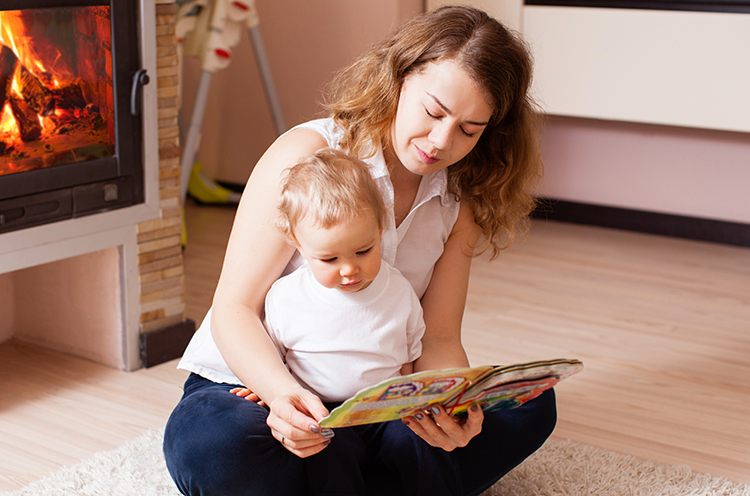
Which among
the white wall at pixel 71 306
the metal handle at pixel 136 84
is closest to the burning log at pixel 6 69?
the metal handle at pixel 136 84

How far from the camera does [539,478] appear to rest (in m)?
1.40

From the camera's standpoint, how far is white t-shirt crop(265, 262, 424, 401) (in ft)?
3.72

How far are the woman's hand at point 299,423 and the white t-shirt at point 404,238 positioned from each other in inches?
7.6

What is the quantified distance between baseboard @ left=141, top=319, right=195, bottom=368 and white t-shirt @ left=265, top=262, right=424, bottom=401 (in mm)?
714

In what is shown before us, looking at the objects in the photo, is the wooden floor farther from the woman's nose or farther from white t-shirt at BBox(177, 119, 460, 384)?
the woman's nose

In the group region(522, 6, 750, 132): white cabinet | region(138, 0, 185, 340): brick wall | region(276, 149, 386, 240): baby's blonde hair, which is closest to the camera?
region(276, 149, 386, 240): baby's blonde hair

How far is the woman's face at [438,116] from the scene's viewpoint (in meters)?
1.13

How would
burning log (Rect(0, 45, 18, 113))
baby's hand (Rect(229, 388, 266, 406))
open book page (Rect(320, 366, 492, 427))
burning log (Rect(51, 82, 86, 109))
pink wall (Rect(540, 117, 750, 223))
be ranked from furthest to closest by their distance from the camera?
1. pink wall (Rect(540, 117, 750, 223))
2. burning log (Rect(51, 82, 86, 109))
3. burning log (Rect(0, 45, 18, 113))
4. baby's hand (Rect(229, 388, 266, 406))
5. open book page (Rect(320, 366, 492, 427))

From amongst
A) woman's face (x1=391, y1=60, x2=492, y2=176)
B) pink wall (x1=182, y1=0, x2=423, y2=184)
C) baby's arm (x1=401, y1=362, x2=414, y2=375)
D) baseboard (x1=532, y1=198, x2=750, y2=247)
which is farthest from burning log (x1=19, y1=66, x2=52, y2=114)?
baseboard (x1=532, y1=198, x2=750, y2=247)

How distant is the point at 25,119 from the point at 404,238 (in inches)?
29.3

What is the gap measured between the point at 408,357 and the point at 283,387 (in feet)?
0.75

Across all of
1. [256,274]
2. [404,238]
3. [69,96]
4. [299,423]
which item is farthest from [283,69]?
[299,423]

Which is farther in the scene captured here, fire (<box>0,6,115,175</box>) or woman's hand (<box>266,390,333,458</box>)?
fire (<box>0,6,115,175</box>)

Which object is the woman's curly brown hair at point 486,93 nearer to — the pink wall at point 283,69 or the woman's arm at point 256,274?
the woman's arm at point 256,274
